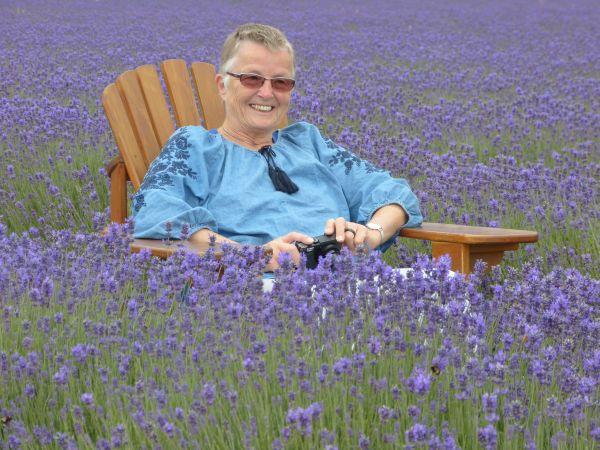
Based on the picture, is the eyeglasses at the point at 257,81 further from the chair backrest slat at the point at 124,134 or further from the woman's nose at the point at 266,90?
the chair backrest slat at the point at 124,134

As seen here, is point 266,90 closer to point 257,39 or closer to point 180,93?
point 257,39

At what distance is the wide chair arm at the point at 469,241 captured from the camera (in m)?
3.47

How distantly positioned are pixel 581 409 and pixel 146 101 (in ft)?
8.53

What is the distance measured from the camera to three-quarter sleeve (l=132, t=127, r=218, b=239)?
11.1ft

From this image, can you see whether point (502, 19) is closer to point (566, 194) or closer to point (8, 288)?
point (566, 194)

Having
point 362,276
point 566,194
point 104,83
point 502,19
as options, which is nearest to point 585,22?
point 502,19

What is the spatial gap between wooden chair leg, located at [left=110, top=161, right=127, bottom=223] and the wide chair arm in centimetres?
107

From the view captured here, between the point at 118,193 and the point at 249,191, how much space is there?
0.59 metres

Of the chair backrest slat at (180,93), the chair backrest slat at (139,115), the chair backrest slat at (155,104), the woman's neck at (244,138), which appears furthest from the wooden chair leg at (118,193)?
the chair backrest slat at (180,93)

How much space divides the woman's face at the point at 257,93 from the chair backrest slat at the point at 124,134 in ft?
1.52

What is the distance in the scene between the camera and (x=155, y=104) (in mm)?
4301

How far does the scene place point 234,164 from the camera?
3.75 metres

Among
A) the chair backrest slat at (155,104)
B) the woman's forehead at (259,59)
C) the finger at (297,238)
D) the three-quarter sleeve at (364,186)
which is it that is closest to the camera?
the finger at (297,238)

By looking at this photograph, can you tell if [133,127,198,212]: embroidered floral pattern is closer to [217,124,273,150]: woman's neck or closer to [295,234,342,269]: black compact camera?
[217,124,273,150]: woman's neck
